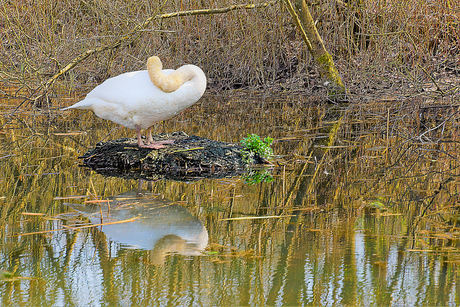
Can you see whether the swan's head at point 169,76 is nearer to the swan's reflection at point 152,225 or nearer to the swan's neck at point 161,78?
the swan's neck at point 161,78

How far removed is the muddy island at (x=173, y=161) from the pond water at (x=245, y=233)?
0.67 ft

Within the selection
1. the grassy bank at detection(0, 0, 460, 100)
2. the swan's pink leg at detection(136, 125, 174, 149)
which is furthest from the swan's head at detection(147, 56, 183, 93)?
the grassy bank at detection(0, 0, 460, 100)

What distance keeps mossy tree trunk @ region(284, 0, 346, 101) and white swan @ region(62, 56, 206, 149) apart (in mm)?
4944

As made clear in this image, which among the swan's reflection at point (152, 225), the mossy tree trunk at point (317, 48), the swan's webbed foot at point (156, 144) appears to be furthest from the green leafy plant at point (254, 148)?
the mossy tree trunk at point (317, 48)

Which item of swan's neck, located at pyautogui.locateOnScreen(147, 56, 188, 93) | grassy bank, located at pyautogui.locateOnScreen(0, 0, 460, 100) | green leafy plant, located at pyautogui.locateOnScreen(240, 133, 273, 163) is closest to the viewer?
swan's neck, located at pyautogui.locateOnScreen(147, 56, 188, 93)

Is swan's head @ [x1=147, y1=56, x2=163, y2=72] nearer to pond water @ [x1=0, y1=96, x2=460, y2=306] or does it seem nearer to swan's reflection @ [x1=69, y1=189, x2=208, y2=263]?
pond water @ [x1=0, y1=96, x2=460, y2=306]

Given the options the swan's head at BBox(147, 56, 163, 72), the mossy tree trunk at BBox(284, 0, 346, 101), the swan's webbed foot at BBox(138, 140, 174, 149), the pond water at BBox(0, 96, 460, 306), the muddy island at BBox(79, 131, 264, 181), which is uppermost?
the mossy tree trunk at BBox(284, 0, 346, 101)

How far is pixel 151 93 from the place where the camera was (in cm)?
495

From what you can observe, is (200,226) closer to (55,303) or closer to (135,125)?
(55,303)

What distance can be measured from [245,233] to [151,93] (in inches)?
87.1

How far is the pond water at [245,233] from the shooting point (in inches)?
96.5

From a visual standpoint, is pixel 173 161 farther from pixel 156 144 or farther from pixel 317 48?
pixel 317 48

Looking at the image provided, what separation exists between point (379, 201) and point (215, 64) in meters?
7.98

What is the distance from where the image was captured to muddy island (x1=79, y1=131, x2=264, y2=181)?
16.1ft
